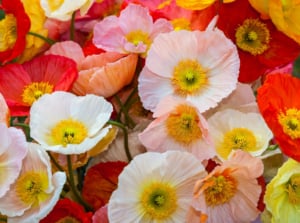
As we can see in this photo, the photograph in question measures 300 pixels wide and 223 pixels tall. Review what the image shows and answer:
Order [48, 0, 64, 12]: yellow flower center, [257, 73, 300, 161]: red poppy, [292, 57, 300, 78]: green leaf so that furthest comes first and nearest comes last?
[292, 57, 300, 78]: green leaf < [48, 0, 64, 12]: yellow flower center < [257, 73, 300, 161]: red poppy

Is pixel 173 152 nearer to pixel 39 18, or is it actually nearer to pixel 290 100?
pixel 290 100

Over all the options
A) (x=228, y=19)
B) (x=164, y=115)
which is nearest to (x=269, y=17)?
(x=228, y=19)

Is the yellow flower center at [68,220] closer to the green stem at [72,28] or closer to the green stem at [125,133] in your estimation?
the green stem at [125,133]

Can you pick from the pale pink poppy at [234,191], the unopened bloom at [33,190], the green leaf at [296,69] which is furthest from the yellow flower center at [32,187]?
the green leaf at [296,69]

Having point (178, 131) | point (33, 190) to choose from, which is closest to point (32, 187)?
point (33, 190)

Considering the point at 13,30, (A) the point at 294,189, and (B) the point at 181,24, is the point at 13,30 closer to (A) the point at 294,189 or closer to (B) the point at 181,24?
(B) the point at 181,24

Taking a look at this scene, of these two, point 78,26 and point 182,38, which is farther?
point 78,26

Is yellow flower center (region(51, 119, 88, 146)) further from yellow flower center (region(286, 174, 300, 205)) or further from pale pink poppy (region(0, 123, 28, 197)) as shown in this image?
yellow flower center (region(286, 174, 300, 205))

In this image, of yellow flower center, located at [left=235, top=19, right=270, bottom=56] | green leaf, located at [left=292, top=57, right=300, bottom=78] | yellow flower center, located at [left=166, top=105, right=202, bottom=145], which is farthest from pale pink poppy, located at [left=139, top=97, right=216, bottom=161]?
green leaf, located at [left=292, top=57, right=300, bottom=78]

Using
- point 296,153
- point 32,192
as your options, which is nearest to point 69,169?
point 32,192
